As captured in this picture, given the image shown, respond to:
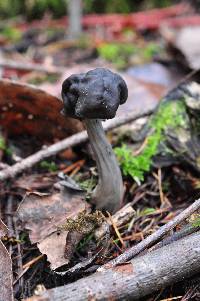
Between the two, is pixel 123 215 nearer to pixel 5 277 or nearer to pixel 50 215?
pixel 50 215

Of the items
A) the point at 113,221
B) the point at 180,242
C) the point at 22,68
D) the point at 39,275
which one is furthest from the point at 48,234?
the point at 22,68

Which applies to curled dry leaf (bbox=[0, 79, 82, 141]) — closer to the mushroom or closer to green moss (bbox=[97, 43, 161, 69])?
the mushroom

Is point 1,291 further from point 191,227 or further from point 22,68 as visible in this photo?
point 22,68

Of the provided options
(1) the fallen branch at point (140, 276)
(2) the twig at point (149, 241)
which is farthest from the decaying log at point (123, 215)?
(1) the fallen branch at point (140, 276)

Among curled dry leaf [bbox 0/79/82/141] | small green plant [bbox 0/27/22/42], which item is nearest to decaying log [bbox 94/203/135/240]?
curled dry leaf [bbox 0/79/82/141]

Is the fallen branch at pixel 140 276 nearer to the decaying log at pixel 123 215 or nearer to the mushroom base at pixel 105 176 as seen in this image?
the decaying log at pixel 123 215

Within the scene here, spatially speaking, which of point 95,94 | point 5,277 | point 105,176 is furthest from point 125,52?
point 5,277
